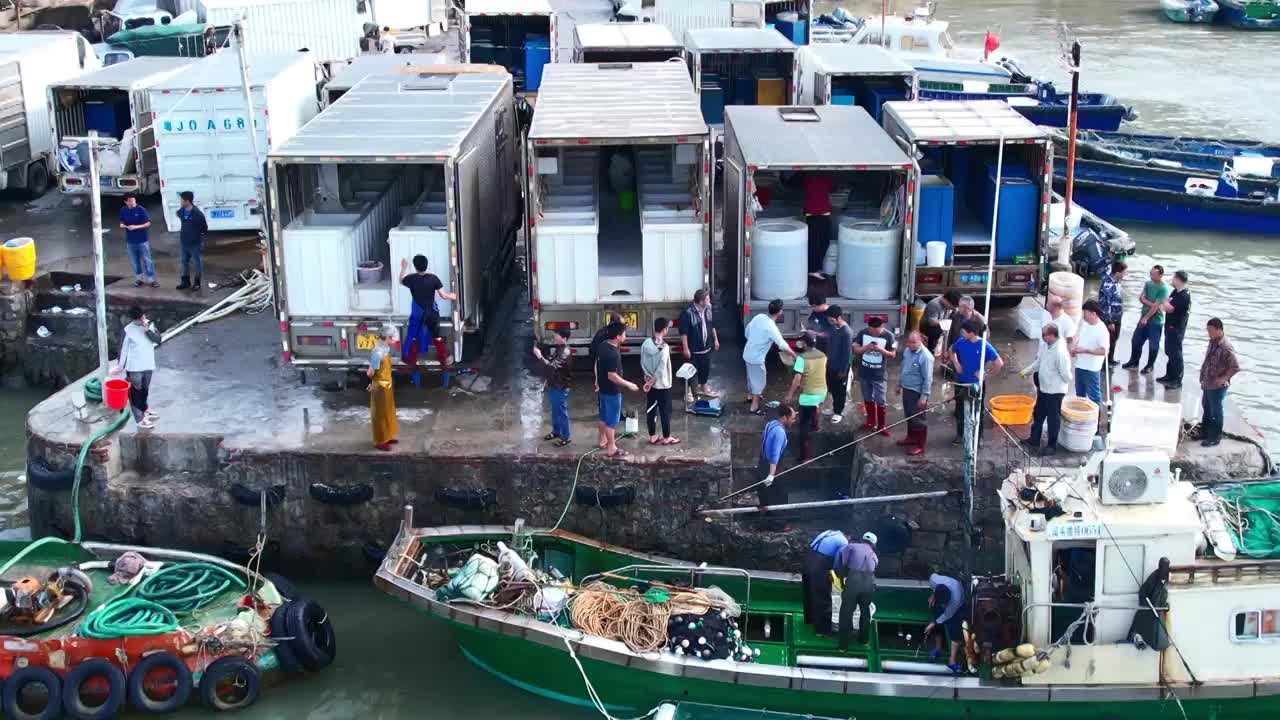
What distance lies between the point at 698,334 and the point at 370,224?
14.5 ft

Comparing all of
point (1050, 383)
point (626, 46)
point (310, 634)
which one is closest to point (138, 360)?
point (310, 634)

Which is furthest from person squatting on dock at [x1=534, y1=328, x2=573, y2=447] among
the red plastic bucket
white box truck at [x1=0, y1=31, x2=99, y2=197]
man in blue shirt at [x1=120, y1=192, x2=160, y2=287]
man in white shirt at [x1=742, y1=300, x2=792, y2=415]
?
white box truck at [x1=0, y1=31, x2=99, y2=197]

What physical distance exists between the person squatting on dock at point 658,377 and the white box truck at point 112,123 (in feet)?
39.0

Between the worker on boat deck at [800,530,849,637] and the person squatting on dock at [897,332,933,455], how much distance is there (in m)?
2.36

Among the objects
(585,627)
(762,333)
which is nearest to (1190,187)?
(762,333)

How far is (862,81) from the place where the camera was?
2412cm

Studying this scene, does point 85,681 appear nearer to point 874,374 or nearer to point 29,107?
point 874,374

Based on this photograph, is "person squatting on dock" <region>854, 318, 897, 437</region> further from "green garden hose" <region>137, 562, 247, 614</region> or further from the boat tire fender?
"green garden hose" <region>137, 562, 247, 614</region>

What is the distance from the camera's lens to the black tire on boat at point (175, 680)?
13062 mm

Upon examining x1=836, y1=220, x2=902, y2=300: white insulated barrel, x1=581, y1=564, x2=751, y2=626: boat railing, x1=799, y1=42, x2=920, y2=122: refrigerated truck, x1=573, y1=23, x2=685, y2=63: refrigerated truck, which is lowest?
x1=581, y1=564, x2=751, y2=626: boat railing

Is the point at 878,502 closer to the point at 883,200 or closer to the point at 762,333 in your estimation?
the point at 762,333

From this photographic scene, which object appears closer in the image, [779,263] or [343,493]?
[343,493]

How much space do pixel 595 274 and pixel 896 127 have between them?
565 cm

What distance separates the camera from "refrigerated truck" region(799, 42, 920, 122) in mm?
23828
